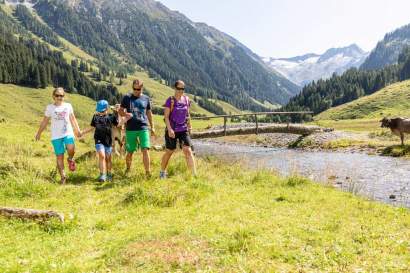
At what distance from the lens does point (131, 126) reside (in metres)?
14.1

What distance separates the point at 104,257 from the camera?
7.55m

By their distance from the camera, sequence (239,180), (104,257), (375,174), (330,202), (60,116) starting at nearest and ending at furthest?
(104,257) < (330,202) < (60,116) < (239,180) < (375,174)

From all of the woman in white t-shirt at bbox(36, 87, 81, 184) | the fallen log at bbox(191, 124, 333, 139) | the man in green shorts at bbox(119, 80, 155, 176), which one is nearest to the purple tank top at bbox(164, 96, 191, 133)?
the man in green shorts at bbox(119, 80, 155, 176)

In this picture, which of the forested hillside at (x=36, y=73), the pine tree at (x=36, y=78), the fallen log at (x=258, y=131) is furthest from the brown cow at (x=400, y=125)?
the pine tree at (x=36, y=78)

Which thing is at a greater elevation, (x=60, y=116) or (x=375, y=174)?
(x=60, y=116)

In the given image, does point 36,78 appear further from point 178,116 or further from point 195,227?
point 195,227

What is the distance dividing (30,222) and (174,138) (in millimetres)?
5955

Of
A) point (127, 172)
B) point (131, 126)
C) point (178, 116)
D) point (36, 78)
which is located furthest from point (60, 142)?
point (36, 78)

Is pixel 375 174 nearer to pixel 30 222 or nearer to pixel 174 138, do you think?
pixel 174 138

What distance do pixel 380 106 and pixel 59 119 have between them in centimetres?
12124

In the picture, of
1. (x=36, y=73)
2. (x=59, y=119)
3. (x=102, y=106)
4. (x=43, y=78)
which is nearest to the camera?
(x=59, y=119)

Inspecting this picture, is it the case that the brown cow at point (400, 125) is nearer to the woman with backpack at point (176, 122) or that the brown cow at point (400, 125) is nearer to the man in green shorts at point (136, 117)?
the woman with backpack at point (176, 122)

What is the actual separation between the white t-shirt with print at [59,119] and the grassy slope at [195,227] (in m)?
1.77

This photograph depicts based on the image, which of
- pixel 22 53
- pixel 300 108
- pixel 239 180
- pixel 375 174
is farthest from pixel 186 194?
pixel 22 53
